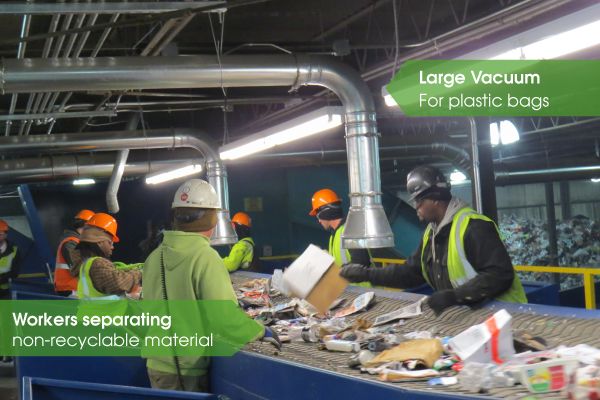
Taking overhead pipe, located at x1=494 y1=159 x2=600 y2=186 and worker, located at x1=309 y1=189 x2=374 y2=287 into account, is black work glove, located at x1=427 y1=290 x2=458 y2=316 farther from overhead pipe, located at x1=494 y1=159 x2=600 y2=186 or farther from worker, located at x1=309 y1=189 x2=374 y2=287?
overhead pipe, located at x1=494 y1=159 x2=600 y2=186

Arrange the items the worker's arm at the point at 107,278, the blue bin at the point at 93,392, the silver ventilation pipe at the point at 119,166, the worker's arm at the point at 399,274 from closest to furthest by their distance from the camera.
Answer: the blue bin at the point at 93,392 < the worker's arm at the point at 399,274 < the worker's arm at the point at 107,278 < the silver ventilation pipe at the point at 119,166

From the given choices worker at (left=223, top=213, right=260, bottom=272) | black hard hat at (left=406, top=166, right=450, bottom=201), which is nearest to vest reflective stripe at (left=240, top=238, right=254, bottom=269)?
worker at (left=223, top=213, right=260, bottom=272)

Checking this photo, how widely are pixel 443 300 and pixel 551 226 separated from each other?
9465mm

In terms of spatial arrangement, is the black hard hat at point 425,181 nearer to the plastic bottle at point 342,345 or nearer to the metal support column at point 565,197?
the plastic bottle at point 342,345

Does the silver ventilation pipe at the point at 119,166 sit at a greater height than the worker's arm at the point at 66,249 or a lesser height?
greater

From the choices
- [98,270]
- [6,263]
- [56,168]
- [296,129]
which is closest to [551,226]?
[296,129]

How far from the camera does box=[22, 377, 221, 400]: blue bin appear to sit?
2.44m

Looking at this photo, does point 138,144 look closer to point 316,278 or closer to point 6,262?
point 6,262

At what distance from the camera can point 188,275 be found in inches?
114

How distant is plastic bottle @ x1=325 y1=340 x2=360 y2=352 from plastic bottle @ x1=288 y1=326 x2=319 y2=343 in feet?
1.03

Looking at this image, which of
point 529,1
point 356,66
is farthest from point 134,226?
point 529,1

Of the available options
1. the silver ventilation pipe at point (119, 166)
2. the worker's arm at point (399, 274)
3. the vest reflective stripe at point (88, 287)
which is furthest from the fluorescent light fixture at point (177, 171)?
the worker's arm at point (399, 274)

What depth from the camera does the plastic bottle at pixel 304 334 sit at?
11.3ft

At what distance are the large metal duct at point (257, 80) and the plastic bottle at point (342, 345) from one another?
211cm
